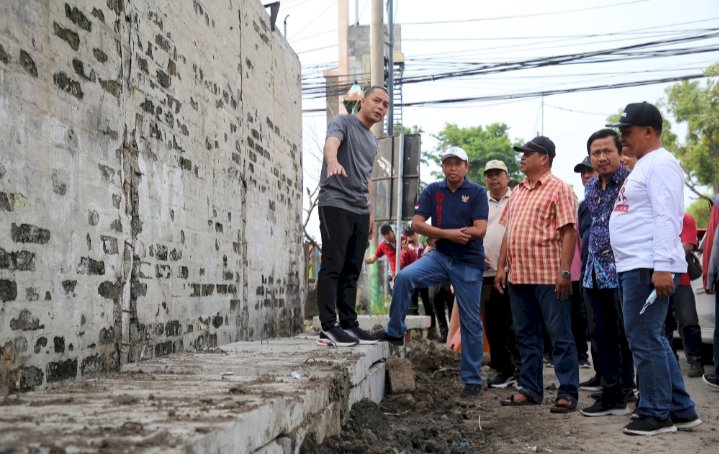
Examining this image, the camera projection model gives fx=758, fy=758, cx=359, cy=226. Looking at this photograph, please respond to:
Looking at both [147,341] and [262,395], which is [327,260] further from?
[262,395]

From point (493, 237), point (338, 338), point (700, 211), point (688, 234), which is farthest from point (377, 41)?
point (700, 211)

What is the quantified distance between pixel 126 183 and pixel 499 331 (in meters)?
3.68

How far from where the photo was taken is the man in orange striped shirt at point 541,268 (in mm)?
5273

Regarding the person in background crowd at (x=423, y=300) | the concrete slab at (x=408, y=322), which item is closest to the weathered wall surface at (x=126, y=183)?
the concrete slab at (x=408, y=322)

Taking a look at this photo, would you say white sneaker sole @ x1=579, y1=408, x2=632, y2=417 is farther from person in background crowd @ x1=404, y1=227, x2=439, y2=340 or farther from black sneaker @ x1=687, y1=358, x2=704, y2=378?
person in background crowd @ x1=404, y1=227, x2=439, y2=340

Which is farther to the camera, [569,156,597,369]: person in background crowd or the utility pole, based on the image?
the utility pole

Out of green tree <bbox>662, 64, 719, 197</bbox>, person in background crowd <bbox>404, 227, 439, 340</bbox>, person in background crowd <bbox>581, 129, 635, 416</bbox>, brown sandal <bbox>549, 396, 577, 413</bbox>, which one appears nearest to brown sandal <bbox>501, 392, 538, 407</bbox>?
brown sandal <bbox>549, 396, 577, 413</bbox>

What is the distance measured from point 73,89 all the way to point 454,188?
3.12 metres

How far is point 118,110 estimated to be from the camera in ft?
14.3

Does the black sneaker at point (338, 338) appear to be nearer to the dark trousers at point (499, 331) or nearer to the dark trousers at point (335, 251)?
the dark trousers at point (335, 251)

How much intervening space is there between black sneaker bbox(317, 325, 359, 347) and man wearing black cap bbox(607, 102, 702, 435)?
201cm

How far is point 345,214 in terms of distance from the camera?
5.52 meters

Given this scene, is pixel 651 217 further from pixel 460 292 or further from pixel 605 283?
pixel 460 292

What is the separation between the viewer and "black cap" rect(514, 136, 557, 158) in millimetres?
5527
